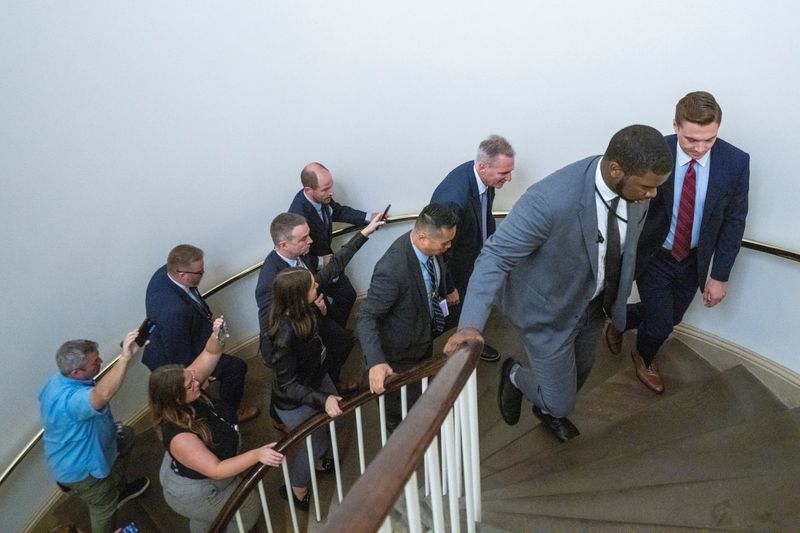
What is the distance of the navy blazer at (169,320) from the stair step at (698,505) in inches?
78.0

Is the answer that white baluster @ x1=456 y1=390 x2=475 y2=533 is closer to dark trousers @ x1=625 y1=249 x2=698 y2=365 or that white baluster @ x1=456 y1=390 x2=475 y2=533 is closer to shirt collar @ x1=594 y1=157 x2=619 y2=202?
shirt collar @ x1=594 y1=157 x2=619 y2=202

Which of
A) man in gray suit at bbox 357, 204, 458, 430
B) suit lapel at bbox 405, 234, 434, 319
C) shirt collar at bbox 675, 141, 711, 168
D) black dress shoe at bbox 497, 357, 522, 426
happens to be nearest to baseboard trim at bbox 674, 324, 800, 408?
shirt collar at bbox 675, 141, 711, 168

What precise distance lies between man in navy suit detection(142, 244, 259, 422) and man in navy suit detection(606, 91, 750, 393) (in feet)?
8.05

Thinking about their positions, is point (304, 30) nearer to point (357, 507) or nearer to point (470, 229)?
point (470, 229)

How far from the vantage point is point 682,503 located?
2.09 metres

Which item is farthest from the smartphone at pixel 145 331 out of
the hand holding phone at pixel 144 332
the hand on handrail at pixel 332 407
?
the hand on handrail at pixel 332 407

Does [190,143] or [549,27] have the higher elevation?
[549,27]

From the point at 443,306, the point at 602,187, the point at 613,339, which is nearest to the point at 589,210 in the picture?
the point at 602,187

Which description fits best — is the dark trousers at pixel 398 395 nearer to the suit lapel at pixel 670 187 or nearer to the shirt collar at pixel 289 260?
the shirt collar at pixel 289 260

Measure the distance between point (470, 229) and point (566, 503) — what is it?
1730 millimetres

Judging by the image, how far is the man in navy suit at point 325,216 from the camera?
372 centimetres

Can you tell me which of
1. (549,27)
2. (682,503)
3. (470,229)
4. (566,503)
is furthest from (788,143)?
(566,503)

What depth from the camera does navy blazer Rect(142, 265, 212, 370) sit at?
326cm

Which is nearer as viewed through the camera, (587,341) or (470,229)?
(587,341)
